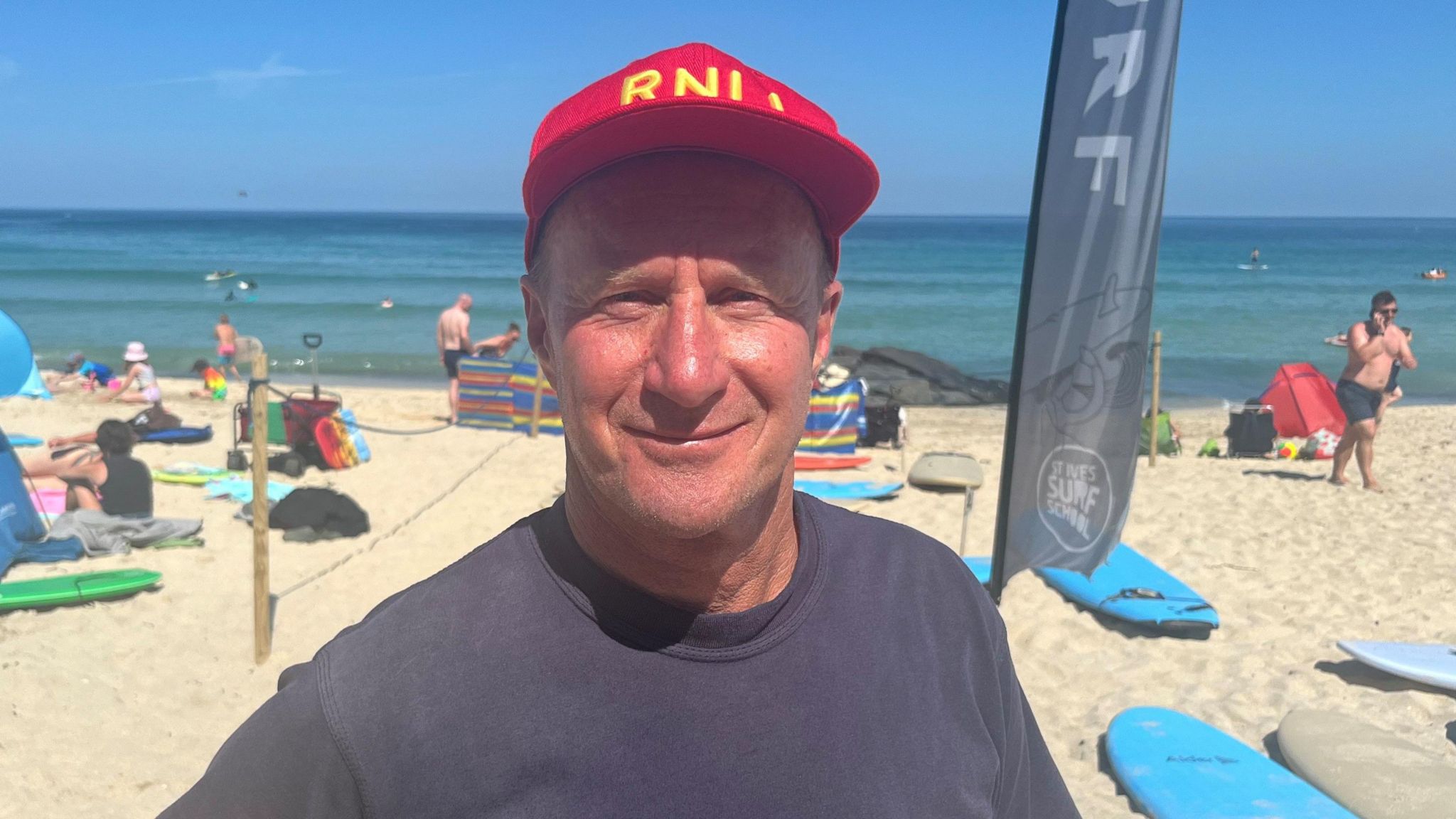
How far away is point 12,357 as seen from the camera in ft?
43.6

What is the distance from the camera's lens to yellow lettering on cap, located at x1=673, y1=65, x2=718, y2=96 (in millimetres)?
1236

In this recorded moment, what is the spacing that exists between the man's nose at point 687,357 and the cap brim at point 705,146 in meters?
0.20

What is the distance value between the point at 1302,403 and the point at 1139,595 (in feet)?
24.5

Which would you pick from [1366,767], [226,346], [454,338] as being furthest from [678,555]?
[226,346]

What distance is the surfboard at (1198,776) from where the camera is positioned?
462 centimetres

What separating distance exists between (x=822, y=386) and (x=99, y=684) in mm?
8436

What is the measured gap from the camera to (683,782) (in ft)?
3.97

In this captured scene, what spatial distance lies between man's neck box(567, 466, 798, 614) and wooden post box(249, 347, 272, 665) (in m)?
5.27

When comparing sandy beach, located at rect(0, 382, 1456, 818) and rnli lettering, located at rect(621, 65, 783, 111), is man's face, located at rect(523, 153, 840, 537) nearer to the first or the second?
rnli lettering, located at rect(621, 65, 783, 111)

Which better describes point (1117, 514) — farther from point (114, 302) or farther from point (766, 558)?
point (114, 302)

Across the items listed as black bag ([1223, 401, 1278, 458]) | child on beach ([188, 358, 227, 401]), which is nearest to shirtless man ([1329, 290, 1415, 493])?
black bag ([1223, 401, 1278, 458])

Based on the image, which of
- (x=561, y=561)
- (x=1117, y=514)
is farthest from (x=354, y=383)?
(x=561, y=561)

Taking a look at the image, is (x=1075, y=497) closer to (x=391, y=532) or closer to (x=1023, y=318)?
(x=1023, y=318)

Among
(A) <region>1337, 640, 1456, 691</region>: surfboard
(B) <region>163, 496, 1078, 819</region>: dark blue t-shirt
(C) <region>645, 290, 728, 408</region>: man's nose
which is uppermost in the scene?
(C) <region>645, 290, 728, 408</region>: man's nose
